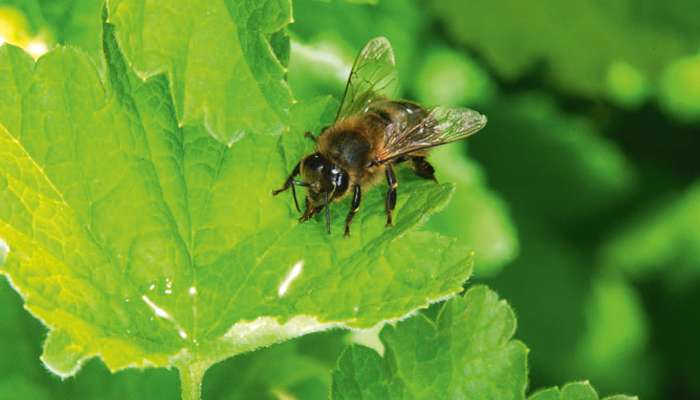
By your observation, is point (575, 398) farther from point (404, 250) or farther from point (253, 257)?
point (253, 257)

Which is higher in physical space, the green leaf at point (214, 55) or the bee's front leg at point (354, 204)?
the green leaf at point (214, 55)

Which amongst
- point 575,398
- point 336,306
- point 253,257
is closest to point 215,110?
point 253,257

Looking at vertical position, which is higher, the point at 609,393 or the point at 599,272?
the point at 599,272

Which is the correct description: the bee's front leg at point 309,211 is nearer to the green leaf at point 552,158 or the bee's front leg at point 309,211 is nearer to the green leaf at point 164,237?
the green leaf at point 164,237

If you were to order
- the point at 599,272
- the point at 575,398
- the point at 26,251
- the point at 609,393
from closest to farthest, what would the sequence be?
1. the point at 26,251
2. the point at 575,398
3. the point at 609,393
4. the point at 599,272

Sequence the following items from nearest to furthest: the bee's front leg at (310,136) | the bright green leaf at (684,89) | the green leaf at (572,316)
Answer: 1. the bee's front leg at (310,136)
2. the green leaf at (572,316)
3. the bright green leaf at (684,89)

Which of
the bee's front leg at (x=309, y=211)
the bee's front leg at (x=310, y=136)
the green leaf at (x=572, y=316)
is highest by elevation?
the bee's front leg at (x=310, y=136)

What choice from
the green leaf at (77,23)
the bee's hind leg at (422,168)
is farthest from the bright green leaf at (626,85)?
the green leaf at (77,23)
